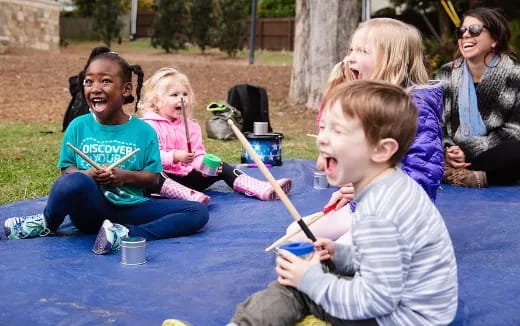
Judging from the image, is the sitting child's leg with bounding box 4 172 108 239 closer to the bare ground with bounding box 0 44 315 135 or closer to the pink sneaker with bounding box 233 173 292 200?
the pink sneaker with bounding box 233 173 292 200

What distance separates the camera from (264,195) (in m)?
4.13

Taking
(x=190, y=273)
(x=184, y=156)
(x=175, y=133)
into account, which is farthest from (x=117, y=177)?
(x=175, y=133)

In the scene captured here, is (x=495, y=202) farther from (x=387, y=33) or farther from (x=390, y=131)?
(x=390, y=131)

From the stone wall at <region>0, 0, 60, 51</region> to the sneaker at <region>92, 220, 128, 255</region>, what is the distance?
1303 centimetres

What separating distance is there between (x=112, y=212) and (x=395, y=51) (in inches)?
54.7

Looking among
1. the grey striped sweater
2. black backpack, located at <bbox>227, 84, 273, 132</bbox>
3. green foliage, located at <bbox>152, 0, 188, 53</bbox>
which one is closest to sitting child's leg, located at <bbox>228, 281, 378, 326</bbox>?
the grey striped sweater

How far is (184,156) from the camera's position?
3.91m

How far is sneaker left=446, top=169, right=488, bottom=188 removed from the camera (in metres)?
4.58

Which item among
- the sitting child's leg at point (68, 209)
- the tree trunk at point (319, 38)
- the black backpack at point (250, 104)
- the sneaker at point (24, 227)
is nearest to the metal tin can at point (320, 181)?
the sitting child's leg at point (68, 209)

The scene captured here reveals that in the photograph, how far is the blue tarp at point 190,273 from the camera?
2.33 meters

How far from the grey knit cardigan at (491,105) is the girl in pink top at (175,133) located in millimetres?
1246

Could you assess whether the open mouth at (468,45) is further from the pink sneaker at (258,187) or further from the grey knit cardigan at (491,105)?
the pink sneaker at (258,187)

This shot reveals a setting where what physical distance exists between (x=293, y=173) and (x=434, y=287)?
10.1 feet

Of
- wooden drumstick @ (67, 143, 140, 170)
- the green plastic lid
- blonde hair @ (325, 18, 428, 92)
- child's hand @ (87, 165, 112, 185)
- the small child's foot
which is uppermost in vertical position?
blonde hair @ (325, 18, 428, 92)
